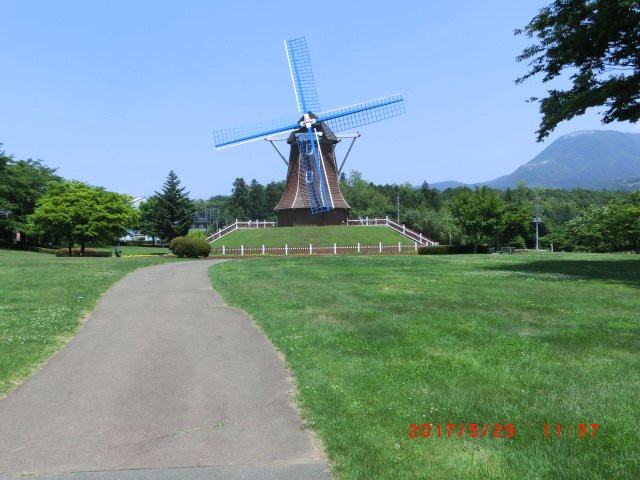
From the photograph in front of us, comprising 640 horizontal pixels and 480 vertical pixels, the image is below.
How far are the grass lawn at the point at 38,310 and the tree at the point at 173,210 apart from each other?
56590 mm

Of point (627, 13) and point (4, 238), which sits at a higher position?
point (627, 13)

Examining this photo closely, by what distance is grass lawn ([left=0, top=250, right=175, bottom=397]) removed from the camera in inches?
376

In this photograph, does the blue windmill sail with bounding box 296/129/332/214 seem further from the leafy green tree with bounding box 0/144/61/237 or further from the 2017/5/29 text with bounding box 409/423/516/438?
the 2017/5/29 text with bounding box 409/423/516/438

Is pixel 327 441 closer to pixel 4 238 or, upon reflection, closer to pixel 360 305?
pixel 360 305

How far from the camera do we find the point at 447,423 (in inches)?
241

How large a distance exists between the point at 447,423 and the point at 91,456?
3.61m

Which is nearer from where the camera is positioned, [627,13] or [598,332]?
[598,332]

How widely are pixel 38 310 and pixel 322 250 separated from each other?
125 ft

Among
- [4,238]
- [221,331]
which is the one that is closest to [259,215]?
[4,238]

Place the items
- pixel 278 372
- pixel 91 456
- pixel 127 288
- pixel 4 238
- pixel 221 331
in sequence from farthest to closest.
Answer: pixel 4 238 < pixel 127 288 < pixel 221 331 < pixel 278 372 < pixel 91 456

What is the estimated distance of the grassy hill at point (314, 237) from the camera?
183 feet

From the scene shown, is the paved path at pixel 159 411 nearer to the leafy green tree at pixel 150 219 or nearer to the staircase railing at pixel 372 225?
the staircase railing at pixel 372 225
